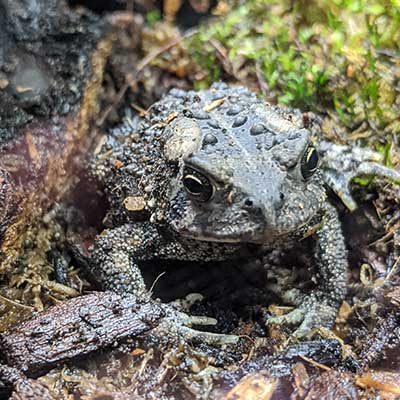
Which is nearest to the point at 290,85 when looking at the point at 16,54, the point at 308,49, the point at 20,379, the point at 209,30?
the point at 308,49

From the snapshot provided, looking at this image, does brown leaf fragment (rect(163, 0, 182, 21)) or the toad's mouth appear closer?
the toad's mouth

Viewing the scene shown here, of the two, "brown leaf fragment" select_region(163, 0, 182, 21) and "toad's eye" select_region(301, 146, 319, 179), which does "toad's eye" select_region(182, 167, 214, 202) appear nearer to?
"toad's eye" select_region(301, 146, 319, 179)

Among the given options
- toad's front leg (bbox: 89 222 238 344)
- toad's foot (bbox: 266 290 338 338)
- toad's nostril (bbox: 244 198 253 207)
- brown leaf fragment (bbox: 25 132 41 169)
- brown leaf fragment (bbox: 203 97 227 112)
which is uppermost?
brown leaf fragment (bbox: 203 97 227 112)

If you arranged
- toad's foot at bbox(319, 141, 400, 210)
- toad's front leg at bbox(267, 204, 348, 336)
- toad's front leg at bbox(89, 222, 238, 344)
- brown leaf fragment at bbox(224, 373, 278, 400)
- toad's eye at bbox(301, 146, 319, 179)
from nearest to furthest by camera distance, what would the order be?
brown leaf fragment at bbox(224, 373, 278, 400), toad's eye at bbox(301, 146, 319, 179), toad's front leg at bbox(89, 222, 238, 344), toad's front leg at bbox(267, 204, 348, 336), toad's foot at bbox(319, 141, 400, 210)

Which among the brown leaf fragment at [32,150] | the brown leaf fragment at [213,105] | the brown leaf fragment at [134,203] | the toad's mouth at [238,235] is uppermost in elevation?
the brown leaf fragment at [213,105]

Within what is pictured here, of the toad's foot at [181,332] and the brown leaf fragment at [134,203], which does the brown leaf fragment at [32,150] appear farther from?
the toad's foot at [181,332]

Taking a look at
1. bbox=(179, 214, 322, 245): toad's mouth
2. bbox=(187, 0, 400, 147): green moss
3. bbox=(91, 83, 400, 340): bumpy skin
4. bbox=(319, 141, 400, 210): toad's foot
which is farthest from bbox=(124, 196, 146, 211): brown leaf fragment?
bbox=(187, 0, 400, 147): green moss

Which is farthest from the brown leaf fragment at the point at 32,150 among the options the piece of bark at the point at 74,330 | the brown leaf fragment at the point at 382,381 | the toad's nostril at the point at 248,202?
the brown leaf fragment at the point at 382,381
